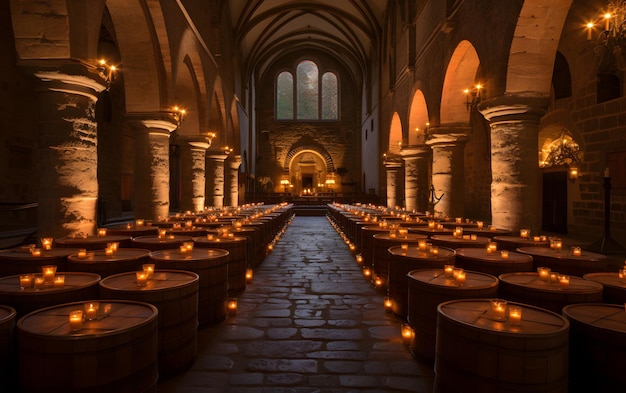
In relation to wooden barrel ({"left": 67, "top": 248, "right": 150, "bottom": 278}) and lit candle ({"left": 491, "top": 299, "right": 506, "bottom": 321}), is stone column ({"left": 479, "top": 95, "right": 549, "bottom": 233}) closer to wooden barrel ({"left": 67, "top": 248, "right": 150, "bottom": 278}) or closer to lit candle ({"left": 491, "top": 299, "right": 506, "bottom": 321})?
lit candle ({"left": 491, "top": 299, "right": 506, "bottom": 321})

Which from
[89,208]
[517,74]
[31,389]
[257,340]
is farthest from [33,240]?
[517,74]

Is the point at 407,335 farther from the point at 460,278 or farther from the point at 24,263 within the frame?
the point at 24,263

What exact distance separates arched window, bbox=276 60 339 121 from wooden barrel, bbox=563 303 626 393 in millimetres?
30630

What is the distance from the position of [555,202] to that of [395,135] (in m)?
8.39

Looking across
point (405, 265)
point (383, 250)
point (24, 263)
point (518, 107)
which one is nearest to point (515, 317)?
point (405, 265)

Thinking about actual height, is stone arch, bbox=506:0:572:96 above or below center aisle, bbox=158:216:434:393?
above

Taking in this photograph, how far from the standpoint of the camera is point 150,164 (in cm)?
965

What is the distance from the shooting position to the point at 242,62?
24328mm

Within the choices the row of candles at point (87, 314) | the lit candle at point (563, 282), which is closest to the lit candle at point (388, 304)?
the lit candle at point (563, 282)

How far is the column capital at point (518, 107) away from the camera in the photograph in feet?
22.6

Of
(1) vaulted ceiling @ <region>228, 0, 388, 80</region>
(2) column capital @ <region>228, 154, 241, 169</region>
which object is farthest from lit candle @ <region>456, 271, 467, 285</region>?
(1) vaulted ceiling @ <region>228, 0, 388, 80</region>

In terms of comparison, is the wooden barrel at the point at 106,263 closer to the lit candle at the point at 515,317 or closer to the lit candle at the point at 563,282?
the lit candle at the point at 515,317

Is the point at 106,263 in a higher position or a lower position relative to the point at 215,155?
lower

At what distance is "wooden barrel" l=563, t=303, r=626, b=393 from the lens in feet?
7.04
